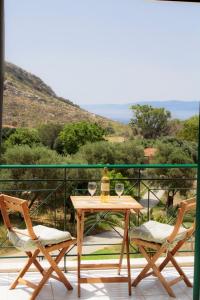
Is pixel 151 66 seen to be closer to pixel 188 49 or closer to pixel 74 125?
pixel 188 49

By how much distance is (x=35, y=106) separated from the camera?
23.4 meters

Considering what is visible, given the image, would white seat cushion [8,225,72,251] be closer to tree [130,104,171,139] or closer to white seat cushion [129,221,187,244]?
white seat cushion [129,221,187,244]

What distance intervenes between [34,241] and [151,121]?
2519cm

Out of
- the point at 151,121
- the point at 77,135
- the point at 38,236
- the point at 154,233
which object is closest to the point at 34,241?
the point at 38,236

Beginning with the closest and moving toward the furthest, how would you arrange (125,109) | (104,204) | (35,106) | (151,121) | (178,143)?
(104,204) → (35,106) → (178,143) → (151,121) → (125,109)

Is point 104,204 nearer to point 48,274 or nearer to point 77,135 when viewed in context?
point 48,274

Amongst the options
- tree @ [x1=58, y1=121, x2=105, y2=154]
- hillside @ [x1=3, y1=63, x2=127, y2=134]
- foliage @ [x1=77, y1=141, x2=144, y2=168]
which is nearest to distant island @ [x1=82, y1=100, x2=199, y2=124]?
hillside @ [x1=3, y1=63, x2=127, y2=134]

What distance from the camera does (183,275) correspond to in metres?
3.03

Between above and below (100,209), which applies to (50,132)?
above

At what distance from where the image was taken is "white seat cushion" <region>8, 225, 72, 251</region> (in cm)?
276

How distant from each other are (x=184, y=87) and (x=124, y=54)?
505cm

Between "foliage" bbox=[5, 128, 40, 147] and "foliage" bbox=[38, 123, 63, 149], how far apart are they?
63 cm

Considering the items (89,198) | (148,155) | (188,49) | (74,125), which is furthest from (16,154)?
(89,198)

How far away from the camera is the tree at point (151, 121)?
88.2 feet
